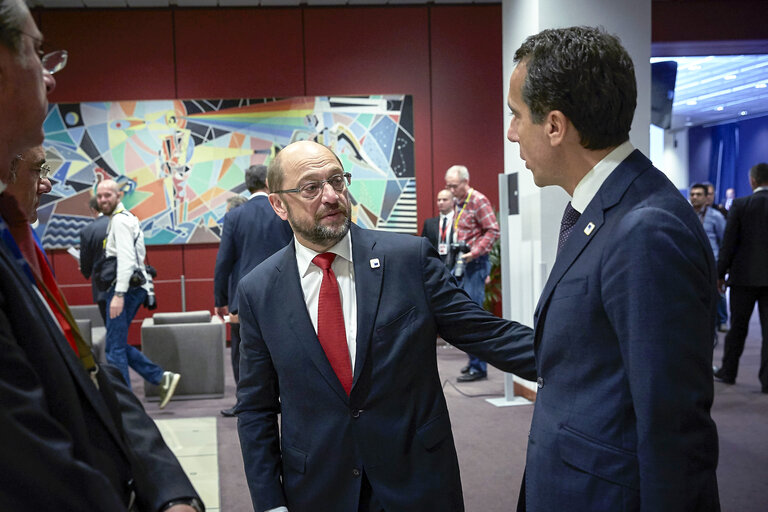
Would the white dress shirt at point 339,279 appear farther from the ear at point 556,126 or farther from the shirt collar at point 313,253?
the ear at point 556,126

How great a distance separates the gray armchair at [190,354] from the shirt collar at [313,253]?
4.02 meters

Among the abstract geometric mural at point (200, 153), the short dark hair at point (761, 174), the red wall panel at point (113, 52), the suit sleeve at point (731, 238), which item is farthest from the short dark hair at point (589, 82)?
the red wall panel at point (113, 52)

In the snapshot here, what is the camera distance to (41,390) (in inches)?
34.3

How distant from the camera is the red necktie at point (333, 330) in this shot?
1804 mm

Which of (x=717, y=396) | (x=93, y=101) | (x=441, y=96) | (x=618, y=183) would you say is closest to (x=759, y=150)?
(x=441, y=96)

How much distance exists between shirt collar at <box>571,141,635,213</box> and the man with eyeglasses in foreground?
86cm

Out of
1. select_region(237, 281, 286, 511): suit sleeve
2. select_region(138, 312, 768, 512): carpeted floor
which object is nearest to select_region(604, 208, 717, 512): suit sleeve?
select_region(237, 281, 286, 511): suit sleeve

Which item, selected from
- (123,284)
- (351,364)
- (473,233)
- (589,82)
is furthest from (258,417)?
(473,233)

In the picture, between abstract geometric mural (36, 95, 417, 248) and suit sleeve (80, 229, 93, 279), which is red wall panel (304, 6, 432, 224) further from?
suit sleeve (80, 229, 93, 279)

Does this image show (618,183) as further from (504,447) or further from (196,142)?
(196,142)

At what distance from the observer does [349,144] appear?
8516 millimetres

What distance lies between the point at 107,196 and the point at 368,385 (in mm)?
4190

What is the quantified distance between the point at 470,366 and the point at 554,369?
16.5 ft

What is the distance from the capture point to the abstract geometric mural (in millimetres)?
8148
